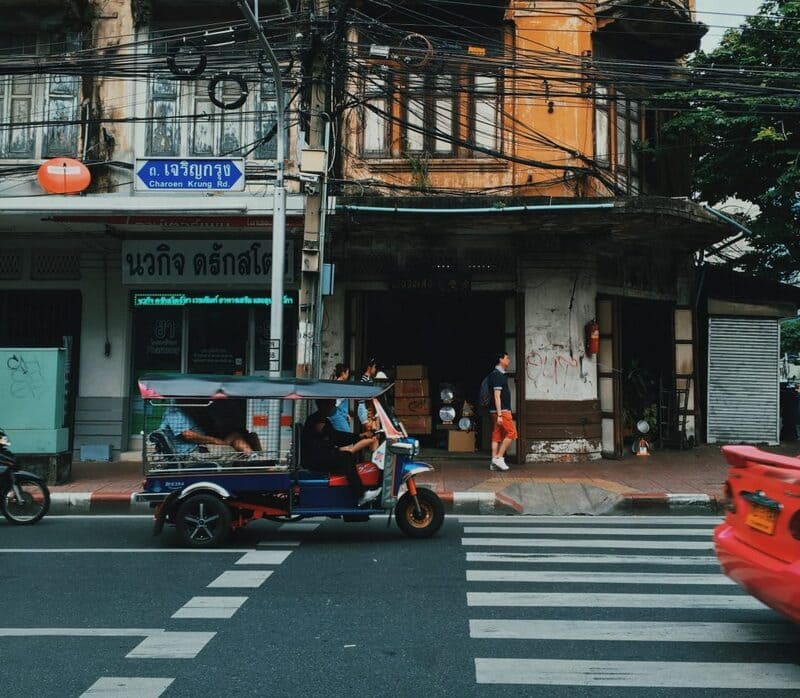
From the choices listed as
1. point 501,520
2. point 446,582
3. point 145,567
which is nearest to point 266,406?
point 145,567

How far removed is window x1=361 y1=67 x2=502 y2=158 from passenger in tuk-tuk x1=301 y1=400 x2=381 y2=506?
748cm

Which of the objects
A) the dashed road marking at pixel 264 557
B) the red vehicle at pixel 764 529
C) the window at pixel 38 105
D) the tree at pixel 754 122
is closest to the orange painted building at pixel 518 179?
the tree at pixel 754 122

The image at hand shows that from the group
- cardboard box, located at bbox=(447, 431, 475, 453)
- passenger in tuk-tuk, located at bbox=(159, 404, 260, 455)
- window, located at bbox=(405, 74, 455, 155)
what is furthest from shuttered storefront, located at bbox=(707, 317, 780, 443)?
passenger in tuk-tuk, located at bbox=(159, 404, 260, 455)

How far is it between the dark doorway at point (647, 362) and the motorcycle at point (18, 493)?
10.8m

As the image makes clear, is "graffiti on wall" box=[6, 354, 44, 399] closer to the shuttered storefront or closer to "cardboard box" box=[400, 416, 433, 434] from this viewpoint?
"cardboard box" box=[400, 416, 433, 434]

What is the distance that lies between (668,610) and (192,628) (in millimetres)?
3260

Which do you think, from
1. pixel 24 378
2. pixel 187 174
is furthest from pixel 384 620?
pixel 24 378

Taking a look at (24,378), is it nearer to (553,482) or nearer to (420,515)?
(420,515)

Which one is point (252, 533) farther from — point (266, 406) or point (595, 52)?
point (595, 52)

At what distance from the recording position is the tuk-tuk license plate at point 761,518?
177 inches

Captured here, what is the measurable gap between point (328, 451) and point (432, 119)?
8341 millimetres

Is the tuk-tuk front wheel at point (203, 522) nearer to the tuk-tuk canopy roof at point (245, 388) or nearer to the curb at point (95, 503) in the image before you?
the tuk-tuk canopy roof at point (245, 388)

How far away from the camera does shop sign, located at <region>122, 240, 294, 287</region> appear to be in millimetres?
15062

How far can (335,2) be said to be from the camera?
40.7ft
